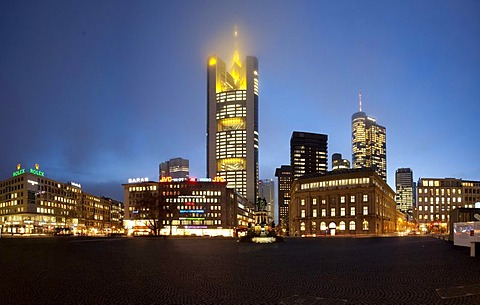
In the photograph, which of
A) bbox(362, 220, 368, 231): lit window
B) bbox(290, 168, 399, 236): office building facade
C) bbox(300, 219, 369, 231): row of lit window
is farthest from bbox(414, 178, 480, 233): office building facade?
bbox(362, 220, 368, 231): lit window

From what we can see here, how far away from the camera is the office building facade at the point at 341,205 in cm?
15025

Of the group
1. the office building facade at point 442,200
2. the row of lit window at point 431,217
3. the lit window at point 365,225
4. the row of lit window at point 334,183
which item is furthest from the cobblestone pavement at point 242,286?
the office building facade at point 442,200

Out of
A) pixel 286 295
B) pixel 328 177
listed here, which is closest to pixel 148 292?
pixel 286 295

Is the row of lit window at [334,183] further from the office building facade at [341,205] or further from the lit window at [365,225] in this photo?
the lit window at [365,225]

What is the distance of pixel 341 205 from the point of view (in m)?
156

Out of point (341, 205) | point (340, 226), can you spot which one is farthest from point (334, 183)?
point (340, 226)

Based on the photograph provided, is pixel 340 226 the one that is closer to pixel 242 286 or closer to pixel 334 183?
pixel 334 183

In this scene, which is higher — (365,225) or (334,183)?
(334,183)

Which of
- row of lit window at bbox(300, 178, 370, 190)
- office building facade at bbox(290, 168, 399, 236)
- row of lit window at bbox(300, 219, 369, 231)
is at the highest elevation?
row of lit window at bbox(300, 178, 370, 190)

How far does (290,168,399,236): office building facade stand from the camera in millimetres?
150250

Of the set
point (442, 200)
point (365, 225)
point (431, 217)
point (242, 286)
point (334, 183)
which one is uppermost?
point (334, 183)

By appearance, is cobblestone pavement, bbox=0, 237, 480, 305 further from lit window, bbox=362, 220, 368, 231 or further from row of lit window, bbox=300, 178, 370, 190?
row of lit window, bbox=300, 178, 370, 190

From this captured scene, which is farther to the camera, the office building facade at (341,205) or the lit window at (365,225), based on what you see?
the office building facade at (341,205)

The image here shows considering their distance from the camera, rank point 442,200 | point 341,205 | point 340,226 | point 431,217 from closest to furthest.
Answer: point 341,205 < point 340,226 < point 431,217 < point 442,200
